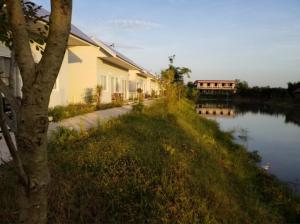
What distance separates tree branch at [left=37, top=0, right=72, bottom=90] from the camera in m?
1.65

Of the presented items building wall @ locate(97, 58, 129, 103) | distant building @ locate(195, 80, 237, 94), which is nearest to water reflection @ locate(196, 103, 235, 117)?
building wall @ locate(97, 58, 129, 103)

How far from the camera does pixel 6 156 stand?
5.52m

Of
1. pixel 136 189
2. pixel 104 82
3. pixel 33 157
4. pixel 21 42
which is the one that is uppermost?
pixel 21 42

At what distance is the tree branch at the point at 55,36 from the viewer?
165 centimetres

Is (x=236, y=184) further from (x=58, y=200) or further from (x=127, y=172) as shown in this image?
(x=58, y=200)

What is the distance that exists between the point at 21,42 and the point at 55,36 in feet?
0.54

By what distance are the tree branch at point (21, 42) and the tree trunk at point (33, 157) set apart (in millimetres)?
147

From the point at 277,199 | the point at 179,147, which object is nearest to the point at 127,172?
the point at 179,147

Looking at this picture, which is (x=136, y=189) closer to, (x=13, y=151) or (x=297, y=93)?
(x=13, y=151)

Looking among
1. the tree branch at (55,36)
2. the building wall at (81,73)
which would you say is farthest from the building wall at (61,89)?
the tree branch at (55,36)

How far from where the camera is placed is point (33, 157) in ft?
5.56

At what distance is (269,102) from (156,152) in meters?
54.6

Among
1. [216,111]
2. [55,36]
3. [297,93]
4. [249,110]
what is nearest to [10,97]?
[55,36]

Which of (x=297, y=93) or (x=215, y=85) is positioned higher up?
(x=215, y=85)
